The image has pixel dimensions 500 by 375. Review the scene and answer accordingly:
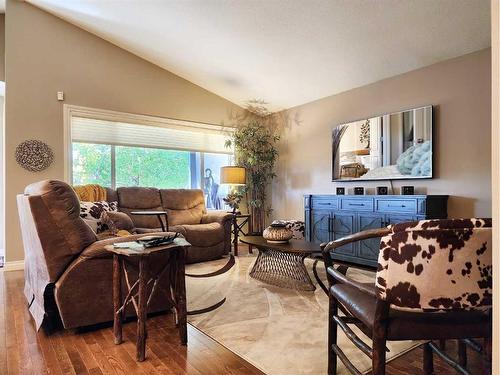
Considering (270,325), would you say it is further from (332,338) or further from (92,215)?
(92,215)

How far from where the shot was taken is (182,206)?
4.89 metres

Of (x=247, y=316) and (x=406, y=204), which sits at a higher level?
(x=406, y=204)

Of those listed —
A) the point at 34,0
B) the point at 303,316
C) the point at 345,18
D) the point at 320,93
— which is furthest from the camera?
the point at 320,93

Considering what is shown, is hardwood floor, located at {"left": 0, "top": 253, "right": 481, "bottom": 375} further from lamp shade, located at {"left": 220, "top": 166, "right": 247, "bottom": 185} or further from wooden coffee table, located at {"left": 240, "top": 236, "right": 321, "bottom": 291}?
lamp shade, located at {"left": 220, "top": 166, "right": 247, "bottom": 185}

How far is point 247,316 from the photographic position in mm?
2404

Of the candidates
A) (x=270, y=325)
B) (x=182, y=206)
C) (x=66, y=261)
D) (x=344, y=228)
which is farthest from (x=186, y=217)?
(x=270, y=325)

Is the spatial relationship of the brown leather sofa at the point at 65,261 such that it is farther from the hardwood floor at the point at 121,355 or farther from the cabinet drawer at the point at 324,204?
the cabinet drawer at the point at 324,204

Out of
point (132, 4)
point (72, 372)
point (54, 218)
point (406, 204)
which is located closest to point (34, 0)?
point (132, 4)

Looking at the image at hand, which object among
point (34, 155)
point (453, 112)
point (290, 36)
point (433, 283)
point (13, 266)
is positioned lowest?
point (13, 266)

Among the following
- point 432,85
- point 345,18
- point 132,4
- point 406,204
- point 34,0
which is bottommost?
point 406,204

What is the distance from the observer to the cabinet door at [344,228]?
Result: 13.5ft

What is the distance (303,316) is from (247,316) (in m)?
0.42

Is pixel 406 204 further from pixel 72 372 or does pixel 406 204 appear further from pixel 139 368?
pixel 72 372

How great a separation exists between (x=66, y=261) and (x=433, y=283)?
2080 millimetres
